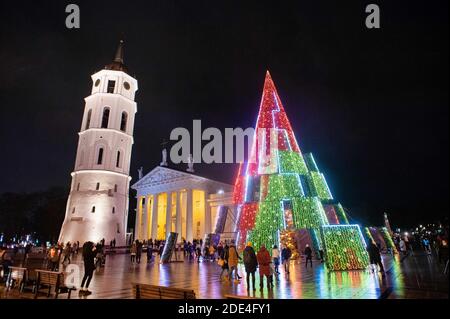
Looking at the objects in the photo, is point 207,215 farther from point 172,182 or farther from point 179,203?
point 172,182

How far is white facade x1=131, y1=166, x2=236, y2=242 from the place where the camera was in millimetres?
49375

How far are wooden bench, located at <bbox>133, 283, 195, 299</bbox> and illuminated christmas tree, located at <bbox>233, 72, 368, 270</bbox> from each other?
8927mm

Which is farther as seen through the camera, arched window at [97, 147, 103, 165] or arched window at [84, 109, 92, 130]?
arched window at [84, 109, 92, 130]

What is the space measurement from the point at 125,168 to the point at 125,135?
16.2 ft

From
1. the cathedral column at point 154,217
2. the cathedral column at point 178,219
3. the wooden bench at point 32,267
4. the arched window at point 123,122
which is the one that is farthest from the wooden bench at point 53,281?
the cathedral column at point 154,217

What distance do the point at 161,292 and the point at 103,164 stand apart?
124ft

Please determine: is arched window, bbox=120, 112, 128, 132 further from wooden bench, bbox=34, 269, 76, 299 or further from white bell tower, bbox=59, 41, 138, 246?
Answer: wooden bench, bbox=34, 269, 76, 299

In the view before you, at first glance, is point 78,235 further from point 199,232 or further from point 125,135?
point 199,232

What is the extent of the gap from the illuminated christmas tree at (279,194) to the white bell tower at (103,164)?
28319 millimetres

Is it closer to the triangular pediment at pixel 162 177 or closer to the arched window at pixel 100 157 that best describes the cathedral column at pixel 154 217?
the triangular pediment at pixel 162 177

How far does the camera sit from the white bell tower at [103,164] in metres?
37.9

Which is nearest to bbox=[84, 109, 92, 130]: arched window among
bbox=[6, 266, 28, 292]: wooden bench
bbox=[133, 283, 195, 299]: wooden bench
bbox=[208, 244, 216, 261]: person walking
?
bbox=[208, 244, 216, 261]: person walking

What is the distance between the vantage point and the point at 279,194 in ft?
49.6
